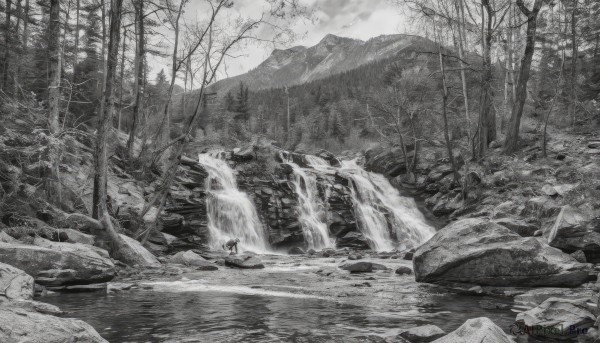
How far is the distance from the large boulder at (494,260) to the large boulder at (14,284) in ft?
24.0

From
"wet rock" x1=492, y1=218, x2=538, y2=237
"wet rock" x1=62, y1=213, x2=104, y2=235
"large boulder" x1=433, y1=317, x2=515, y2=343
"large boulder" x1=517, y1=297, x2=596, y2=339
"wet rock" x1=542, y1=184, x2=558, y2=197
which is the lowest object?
"large boulder" x1=517, y1=297, x2=596, y2=339

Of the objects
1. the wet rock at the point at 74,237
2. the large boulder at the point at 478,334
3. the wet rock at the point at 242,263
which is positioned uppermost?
the wet rock at the point at 74,237

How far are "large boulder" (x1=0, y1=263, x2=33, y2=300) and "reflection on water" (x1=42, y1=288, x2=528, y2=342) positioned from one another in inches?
24.5

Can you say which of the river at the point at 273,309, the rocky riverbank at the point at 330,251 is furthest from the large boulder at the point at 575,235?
the river at the point at 273,309

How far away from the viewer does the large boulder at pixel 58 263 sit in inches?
300

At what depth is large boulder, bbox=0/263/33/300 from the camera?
19.6 feet

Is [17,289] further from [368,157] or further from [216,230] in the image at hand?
[368,157]

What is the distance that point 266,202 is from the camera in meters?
21.9

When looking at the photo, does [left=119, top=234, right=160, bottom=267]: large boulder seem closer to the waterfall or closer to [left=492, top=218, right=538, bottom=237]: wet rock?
[left=492, top=218, right=538, bottom=237]: wet rock

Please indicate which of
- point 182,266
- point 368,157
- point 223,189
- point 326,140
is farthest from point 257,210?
point 326,140

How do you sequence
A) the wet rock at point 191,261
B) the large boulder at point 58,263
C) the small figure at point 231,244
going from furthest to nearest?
the small figure at point 231,244, the wet rock at point 191,261, the large boulder at point 58,263

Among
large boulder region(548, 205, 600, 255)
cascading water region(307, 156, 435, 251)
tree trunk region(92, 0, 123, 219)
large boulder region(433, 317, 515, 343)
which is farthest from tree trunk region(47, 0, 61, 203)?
cascading water region(307, 156, 435, 251)

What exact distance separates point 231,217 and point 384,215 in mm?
8217

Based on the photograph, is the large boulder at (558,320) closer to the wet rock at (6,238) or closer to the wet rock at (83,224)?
the wet rock at (6,238)
